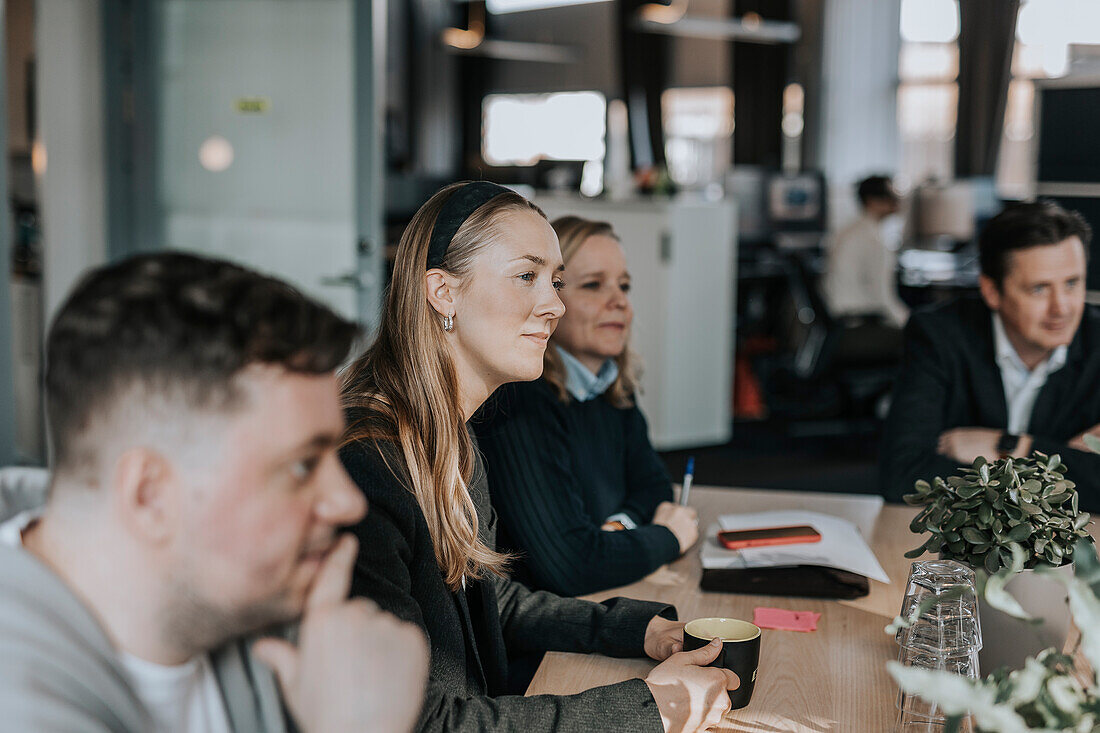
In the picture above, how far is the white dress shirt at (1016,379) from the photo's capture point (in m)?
2.33

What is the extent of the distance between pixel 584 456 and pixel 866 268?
440 centimetres

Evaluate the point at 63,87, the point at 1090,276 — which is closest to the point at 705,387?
the point at 1090,276

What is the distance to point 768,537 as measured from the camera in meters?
1.72

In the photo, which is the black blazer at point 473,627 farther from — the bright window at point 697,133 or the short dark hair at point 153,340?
the bright window at point 697,133

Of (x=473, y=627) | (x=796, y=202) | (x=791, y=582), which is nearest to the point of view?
(x=473, y=627)

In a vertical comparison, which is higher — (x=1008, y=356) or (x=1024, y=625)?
(x=1008, y=356)

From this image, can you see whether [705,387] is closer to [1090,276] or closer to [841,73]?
[1090,276]

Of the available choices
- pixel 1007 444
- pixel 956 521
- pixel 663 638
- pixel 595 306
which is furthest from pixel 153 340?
pixel 1007 444

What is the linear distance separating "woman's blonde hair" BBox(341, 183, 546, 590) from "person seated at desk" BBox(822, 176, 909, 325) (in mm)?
4683

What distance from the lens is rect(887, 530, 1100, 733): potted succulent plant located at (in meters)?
0.65

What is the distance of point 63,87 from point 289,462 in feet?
11.7

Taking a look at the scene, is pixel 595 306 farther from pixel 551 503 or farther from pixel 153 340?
pixel 153 340

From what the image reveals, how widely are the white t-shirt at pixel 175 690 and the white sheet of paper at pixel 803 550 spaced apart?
1.00 meters

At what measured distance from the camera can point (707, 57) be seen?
1066 centimetres
